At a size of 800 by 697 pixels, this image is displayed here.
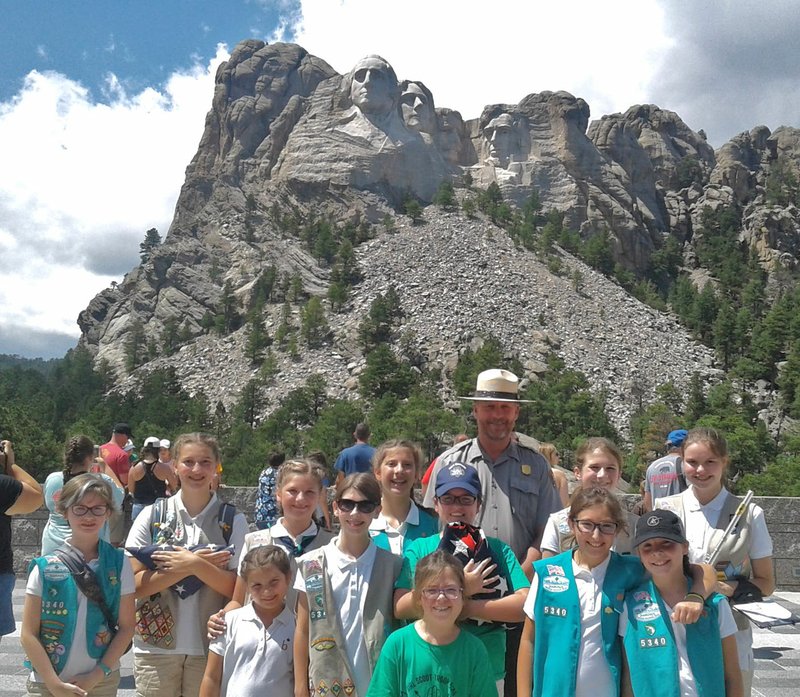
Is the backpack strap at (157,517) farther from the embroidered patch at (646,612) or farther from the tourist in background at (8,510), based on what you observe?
the embroidered patch at (646,612)

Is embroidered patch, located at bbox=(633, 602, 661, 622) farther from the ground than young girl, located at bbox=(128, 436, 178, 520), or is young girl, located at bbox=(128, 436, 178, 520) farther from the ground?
young girl, located at bbox=(128, 436, 178, 520)

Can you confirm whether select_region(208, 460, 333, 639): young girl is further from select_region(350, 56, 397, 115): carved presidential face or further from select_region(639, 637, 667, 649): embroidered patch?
select_region(350, 56, 397, 115): carved presidential face

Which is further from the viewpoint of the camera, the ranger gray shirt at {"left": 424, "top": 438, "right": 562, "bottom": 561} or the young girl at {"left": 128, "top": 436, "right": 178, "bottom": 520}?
the young girl at {"left": 128, "top": 436, "right": 178, "bottom": 520}

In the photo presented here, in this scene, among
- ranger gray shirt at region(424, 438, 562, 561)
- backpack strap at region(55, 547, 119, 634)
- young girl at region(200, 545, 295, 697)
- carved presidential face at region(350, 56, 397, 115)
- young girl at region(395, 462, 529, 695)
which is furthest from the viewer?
carved presidential face at region(350, 56, 397, 115)

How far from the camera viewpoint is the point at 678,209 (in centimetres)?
12712

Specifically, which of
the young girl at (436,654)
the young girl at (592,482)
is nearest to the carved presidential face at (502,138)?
the young girl at (592,482)

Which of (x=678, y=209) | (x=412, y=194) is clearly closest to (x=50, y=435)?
(x=412, y=194)

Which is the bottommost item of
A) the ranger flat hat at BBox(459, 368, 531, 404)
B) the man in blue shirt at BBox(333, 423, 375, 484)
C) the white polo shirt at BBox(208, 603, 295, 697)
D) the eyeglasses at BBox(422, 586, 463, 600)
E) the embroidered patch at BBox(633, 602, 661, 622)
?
the white polo shirt at BBox(208, 603, 295, 697)

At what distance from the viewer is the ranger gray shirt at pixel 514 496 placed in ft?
14.4

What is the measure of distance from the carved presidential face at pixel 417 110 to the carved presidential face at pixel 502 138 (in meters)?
9.79

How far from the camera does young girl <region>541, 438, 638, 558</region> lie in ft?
13.3

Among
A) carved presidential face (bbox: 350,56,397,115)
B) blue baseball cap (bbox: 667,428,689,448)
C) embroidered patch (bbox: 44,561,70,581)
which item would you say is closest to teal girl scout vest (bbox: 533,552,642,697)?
embroidered patch (bbox: 44,561,70,581)

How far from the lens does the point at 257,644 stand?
370 cm

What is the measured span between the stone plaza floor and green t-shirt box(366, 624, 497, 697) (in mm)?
3320
